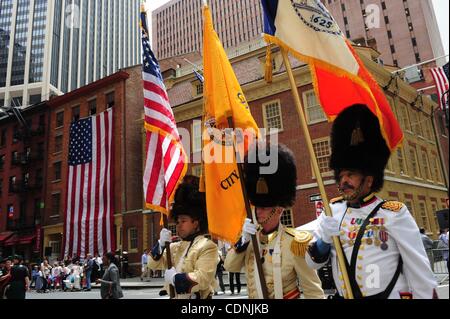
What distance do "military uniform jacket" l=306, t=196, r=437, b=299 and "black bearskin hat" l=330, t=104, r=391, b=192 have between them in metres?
0.28

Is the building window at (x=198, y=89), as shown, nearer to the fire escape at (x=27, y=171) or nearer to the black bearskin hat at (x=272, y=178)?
the fire escape at (x=27, y=171)

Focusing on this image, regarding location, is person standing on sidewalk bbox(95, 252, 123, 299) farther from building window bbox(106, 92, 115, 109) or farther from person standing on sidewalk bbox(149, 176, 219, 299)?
building window bbox(106, 92, 115, 109)

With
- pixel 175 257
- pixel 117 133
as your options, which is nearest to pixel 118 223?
pixel 117 133

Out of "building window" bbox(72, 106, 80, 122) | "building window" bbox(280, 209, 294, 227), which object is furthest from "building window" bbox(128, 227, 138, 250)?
"building window" bbox(72, 106, 80, 122)

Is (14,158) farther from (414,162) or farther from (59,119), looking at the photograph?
(414,162)

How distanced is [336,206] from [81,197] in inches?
865

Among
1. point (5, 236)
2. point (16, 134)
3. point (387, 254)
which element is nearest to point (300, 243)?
point (387, 254)

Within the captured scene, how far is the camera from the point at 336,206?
3.04 metres

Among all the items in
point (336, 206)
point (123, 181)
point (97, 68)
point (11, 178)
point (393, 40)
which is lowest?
point (336, 206)

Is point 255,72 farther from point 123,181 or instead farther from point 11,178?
point 11,178

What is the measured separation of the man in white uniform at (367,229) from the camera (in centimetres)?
241

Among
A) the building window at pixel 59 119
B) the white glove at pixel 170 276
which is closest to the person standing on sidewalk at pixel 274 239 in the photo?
the white glove at pixel 170 276

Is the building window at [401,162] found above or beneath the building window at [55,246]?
above

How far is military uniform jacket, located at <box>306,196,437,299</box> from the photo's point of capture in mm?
2340
